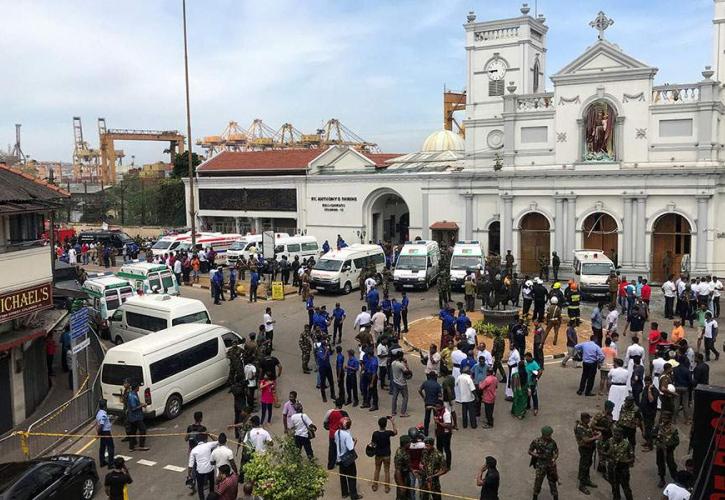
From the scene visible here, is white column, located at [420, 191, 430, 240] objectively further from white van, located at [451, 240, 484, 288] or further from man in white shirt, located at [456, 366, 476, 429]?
man in white shirt, located at [456, 366, 476, 429]

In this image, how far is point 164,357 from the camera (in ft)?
52.8

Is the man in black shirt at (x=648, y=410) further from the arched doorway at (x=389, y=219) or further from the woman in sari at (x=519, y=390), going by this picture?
the arched doorway at (x=389, y=219)

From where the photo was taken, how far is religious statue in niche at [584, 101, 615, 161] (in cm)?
3400

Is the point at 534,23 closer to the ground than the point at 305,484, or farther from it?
farther from it

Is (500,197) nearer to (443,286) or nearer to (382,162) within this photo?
(443,286)

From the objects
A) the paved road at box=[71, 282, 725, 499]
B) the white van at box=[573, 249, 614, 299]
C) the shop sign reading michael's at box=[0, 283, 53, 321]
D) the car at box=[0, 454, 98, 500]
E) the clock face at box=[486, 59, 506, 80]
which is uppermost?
the clock face at box=[486, 59, 506, 80]

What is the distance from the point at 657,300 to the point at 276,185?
87.8 feet

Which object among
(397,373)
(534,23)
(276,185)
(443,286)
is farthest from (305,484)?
(276,185)

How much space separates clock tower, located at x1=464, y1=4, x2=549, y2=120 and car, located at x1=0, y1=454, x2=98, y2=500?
31265mm

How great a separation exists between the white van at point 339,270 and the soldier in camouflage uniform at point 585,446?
18961 mm

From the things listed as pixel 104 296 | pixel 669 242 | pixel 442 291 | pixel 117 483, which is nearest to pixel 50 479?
pixel 117 483

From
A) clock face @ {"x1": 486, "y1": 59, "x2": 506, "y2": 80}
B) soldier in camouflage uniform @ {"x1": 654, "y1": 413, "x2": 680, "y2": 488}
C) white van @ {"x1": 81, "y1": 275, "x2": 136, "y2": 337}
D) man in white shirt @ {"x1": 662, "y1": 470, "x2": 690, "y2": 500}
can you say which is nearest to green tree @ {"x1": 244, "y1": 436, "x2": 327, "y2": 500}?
man in white shirt @ {"x1": 662, "y1": 470, "x2": 690, "y2": 500}

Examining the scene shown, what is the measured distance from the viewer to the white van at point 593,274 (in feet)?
90.6

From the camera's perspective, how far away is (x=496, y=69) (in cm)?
3872
